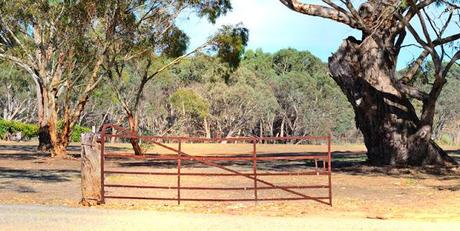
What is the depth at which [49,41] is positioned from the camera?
33.2 metres

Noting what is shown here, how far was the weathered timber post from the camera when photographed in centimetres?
1327

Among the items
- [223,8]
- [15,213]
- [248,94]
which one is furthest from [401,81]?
[248,94]

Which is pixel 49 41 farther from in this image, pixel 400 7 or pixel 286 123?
pixel 286 123

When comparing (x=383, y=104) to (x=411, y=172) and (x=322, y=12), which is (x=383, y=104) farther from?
(x=322, y=12)

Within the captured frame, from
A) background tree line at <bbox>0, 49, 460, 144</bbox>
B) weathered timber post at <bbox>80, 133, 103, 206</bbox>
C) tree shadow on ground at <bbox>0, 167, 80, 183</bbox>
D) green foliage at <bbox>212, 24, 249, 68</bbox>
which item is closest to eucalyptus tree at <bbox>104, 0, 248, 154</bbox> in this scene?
green foliage at <bbox>212, 24, 249, 68</bbox>

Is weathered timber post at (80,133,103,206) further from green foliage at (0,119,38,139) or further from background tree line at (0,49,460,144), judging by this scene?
green foliage at (0,119,38,139)

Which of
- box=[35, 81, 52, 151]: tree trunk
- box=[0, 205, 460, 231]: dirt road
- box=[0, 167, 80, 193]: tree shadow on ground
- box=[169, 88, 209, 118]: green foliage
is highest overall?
box=[169, 88, 209, 118]: green foliage

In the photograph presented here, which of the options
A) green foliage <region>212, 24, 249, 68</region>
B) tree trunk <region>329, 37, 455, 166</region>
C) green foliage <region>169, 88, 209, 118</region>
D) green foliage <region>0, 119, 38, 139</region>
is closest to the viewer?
tree trunk <region>329, 37, 455, 166</region>

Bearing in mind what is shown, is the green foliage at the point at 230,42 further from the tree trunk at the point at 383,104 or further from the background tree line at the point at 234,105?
the background tree line at the point at 234,105

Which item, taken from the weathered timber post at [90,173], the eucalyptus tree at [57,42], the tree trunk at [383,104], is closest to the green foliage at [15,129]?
the eucalyptus tree at [57,42]

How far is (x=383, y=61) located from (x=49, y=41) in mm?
16870

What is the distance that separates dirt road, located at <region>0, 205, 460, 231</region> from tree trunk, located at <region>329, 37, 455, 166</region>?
14248 mm

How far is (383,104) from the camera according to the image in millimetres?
25438

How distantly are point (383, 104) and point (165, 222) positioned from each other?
16563mm
